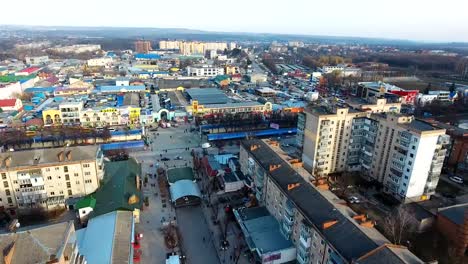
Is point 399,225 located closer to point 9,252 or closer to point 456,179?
point 456,179

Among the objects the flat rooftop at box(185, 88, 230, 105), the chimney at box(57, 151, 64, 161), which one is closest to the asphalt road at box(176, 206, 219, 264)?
the chimney at box(57, 151, 64, 161)

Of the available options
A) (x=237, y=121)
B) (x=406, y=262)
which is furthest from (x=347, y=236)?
(x=237, y=121)

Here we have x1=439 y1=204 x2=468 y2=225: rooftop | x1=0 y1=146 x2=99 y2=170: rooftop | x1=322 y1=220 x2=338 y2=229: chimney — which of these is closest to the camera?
x1=322 y1=220 x2=338 y2=229: chimney

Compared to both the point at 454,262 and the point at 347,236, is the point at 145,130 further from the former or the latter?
the point at 454,262

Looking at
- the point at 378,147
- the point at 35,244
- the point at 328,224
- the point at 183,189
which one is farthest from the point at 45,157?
the point at 378,147

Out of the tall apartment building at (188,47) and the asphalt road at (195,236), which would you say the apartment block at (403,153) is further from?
the tall apartment building at (188,47)

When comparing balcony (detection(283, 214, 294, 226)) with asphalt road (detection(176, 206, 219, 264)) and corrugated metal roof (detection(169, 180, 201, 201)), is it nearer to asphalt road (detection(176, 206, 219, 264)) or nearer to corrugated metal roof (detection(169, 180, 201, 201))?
asphalt road (detection(176, 206, 219, 264))
